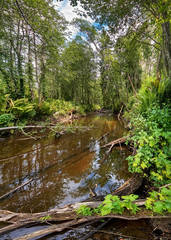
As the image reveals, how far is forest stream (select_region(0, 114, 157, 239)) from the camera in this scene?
208cm

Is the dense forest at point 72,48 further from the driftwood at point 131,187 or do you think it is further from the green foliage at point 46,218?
the green foliage at point 46,218

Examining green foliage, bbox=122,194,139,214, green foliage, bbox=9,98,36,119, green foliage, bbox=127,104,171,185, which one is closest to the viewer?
green foliage, bbox=122,194,139,214

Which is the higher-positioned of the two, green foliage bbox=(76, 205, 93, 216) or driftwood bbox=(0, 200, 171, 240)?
green foliage bbox=(76, 205, 93, 216)

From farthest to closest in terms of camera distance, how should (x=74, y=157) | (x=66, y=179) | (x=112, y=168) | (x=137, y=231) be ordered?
1. (x=74, y=157)
2. (x=112, y=168)
3. (x=66, y=179)
4. (x=137, y=231)

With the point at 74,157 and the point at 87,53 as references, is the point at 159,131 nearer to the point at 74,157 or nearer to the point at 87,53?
the point at 74,157

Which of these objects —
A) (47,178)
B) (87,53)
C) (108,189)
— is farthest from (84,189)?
(87,53)

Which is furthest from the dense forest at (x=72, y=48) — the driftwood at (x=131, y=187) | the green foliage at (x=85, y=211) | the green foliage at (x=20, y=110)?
the green foliage at (x=85, y=211)

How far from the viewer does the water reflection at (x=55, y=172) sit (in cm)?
231

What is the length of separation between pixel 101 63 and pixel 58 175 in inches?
921

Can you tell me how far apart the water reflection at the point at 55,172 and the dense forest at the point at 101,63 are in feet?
2.81

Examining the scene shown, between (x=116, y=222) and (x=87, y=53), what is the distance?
22.7 m

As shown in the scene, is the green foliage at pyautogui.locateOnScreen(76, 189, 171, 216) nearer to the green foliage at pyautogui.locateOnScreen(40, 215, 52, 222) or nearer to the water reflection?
the green foliage at pyautogui.locateOnScreen(40, 215, 52, 222)

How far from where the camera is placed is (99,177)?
303cm

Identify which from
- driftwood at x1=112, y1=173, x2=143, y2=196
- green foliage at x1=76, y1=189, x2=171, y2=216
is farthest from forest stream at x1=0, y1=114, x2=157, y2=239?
driftwood at x1=112, y1=173, x2=143, y2=196
